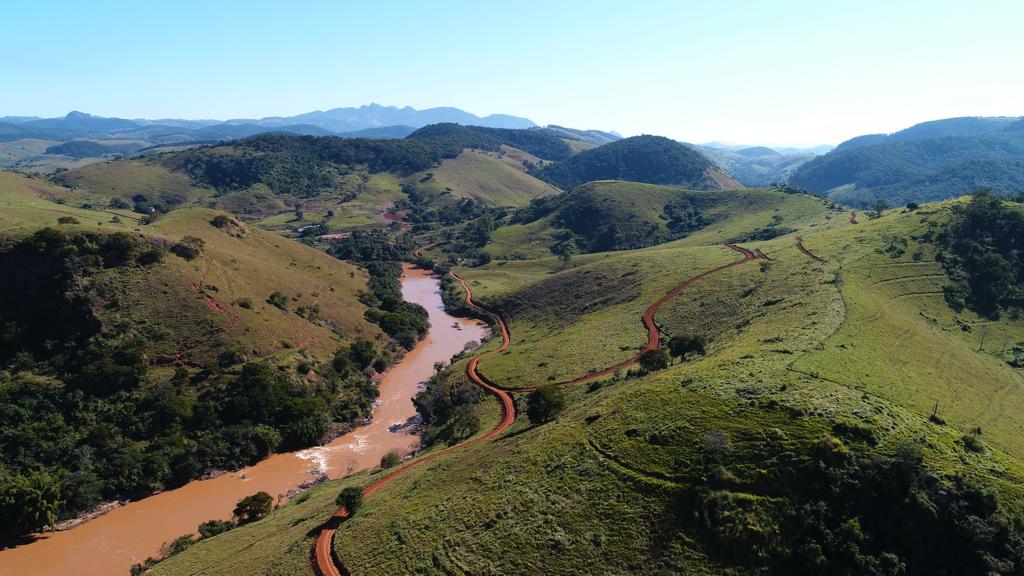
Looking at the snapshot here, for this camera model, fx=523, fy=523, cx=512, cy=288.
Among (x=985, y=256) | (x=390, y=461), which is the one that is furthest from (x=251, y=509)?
(x=985, y=256)

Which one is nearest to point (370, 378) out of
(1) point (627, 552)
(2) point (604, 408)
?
(2) point (604, 408)

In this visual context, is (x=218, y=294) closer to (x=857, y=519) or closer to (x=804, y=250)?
(x=857, y=519)

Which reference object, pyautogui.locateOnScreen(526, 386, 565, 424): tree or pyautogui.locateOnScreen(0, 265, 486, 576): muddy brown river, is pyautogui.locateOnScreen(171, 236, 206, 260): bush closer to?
pyautogui.locateOnScreen(0, 265, 486, 576): muddy brown river

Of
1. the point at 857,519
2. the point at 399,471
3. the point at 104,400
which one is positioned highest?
the point at 857,519

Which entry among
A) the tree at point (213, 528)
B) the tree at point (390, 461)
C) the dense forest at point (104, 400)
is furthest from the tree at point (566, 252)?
the tree at point (213, 528)

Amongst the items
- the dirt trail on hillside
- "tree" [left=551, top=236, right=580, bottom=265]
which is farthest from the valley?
"tree" [left=551, top=236, right=580, bottom=265]

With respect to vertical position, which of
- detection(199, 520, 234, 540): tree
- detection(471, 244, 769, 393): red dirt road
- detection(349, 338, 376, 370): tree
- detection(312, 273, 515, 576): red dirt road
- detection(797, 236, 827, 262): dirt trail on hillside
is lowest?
detection(199, 520, 234, 540): tree
